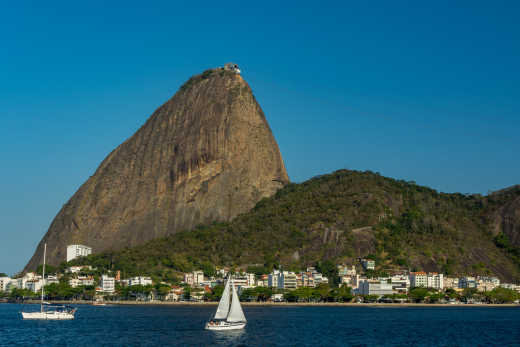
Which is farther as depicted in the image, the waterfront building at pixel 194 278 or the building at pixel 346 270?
the waterfront building at pixel 194 278

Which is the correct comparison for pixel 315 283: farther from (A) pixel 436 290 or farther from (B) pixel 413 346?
(B) pixel 413 346

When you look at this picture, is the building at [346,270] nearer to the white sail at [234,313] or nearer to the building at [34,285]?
the building at [34,285]

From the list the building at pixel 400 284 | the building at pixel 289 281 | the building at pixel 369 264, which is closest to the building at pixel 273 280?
the building at pixel 289 281

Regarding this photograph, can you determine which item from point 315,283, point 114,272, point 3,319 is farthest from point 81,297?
point 3,319

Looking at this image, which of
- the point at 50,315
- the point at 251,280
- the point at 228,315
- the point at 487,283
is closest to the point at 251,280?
the point at 251,280

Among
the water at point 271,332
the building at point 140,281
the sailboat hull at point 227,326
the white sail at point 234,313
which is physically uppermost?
the building at point 140,281

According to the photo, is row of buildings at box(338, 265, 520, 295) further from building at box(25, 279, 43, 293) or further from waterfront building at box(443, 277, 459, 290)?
building at box(25, 279, 43, 293)
